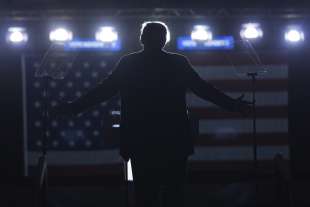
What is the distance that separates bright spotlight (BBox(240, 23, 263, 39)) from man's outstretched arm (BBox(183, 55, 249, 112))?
3.74 m

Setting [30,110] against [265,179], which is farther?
[30,110]

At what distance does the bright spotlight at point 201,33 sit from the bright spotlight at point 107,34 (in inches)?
34.6

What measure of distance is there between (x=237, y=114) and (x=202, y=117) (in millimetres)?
414

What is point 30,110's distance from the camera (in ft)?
23.0

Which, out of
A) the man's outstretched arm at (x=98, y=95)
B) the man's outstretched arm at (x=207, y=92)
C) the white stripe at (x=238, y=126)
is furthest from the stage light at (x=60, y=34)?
the man's outstretched arm at (x=207, y=92)

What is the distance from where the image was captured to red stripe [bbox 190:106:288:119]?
6938 millimetres

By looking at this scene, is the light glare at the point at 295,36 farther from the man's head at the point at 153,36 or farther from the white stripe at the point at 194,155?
the man's head at the point at 153,36

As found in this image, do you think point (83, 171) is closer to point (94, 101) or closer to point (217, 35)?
point (217, 35)

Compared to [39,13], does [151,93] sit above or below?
below

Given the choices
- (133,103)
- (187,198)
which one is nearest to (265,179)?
(187,198)

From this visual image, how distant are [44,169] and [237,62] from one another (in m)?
3.19

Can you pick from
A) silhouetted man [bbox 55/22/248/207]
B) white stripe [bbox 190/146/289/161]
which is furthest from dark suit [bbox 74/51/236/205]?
white stripe [bbox 190/146/289/161]

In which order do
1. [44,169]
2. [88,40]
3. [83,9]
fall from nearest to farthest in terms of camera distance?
[44,169]
[83,9]
[88,40]

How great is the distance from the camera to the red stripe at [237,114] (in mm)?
6938
